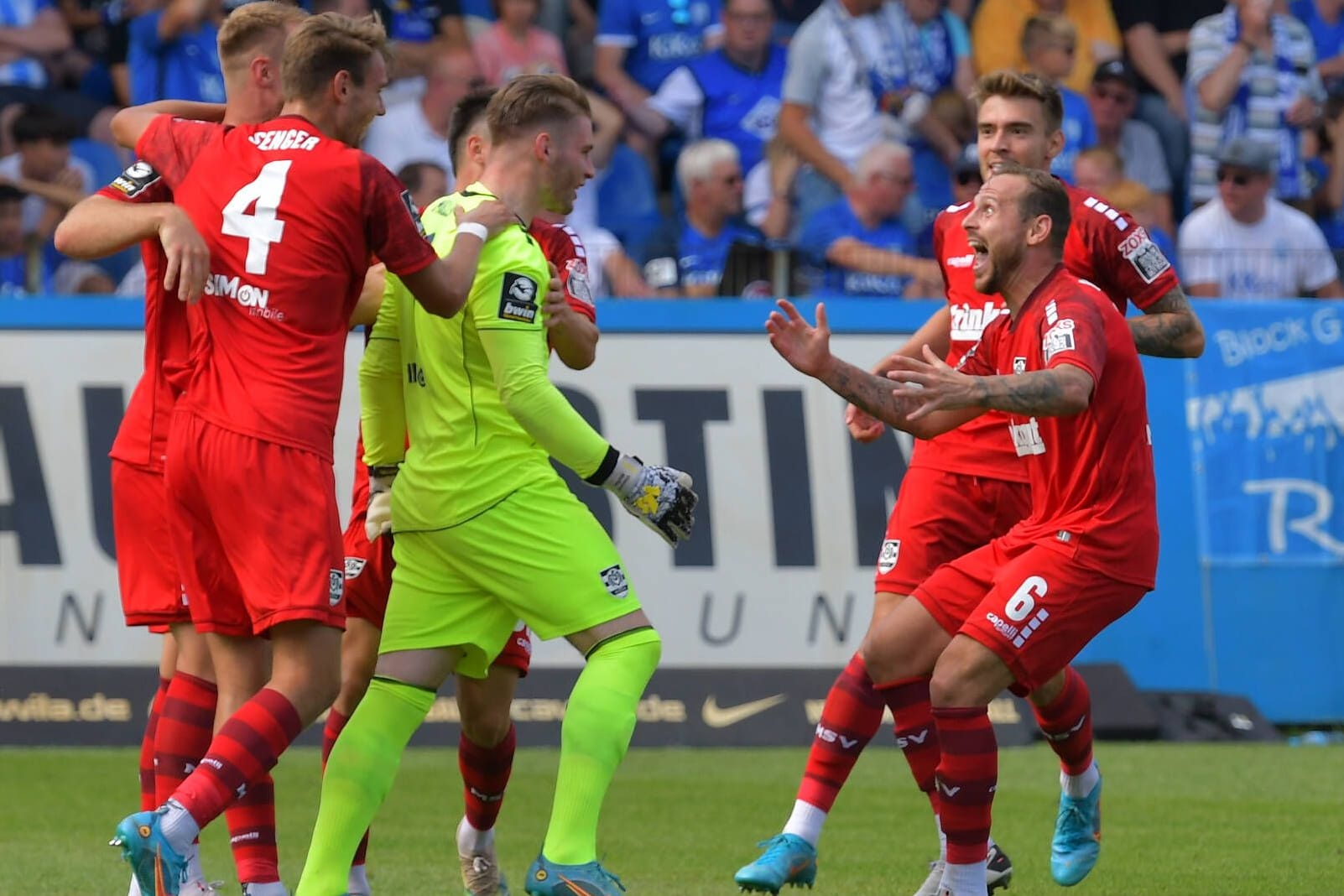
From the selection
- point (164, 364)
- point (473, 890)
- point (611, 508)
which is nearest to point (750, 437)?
point (611, 508)

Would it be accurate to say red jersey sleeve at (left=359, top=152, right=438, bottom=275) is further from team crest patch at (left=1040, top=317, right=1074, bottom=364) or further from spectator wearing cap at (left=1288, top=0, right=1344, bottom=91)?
spectator wearing cap at (left=1288, top=0, right=1344, bottom=91)

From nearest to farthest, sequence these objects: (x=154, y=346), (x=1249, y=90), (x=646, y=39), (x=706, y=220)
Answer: (x=154, y=346) → (x=706, y=220) → (x=646, y=39) → (x=1249, y=90)

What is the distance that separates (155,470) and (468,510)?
99cm

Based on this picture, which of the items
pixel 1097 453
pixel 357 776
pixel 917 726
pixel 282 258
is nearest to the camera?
pixel 282 258

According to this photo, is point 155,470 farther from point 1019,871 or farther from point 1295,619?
point 1295,619

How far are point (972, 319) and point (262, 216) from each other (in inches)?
108

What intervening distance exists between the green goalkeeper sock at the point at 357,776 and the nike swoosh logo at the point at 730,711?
558 cm

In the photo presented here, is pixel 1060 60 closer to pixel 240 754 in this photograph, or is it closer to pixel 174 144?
pixel 174 144

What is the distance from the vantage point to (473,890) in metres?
6.77

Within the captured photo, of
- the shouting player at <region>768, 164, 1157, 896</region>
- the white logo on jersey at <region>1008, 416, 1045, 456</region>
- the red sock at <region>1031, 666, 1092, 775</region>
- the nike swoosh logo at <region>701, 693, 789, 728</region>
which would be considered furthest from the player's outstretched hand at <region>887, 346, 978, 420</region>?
the nike swoosh logo at <region>701, 693, 789, 728</region>

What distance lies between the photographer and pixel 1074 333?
6.02 m

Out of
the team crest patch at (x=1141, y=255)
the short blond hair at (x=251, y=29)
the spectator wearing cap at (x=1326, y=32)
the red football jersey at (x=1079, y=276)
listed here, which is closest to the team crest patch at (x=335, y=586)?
the short blond hair at (x=251, y=29)

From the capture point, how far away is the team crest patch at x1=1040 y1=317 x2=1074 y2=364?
6000 mm

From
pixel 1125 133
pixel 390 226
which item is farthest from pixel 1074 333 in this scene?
pixel 1125 133
